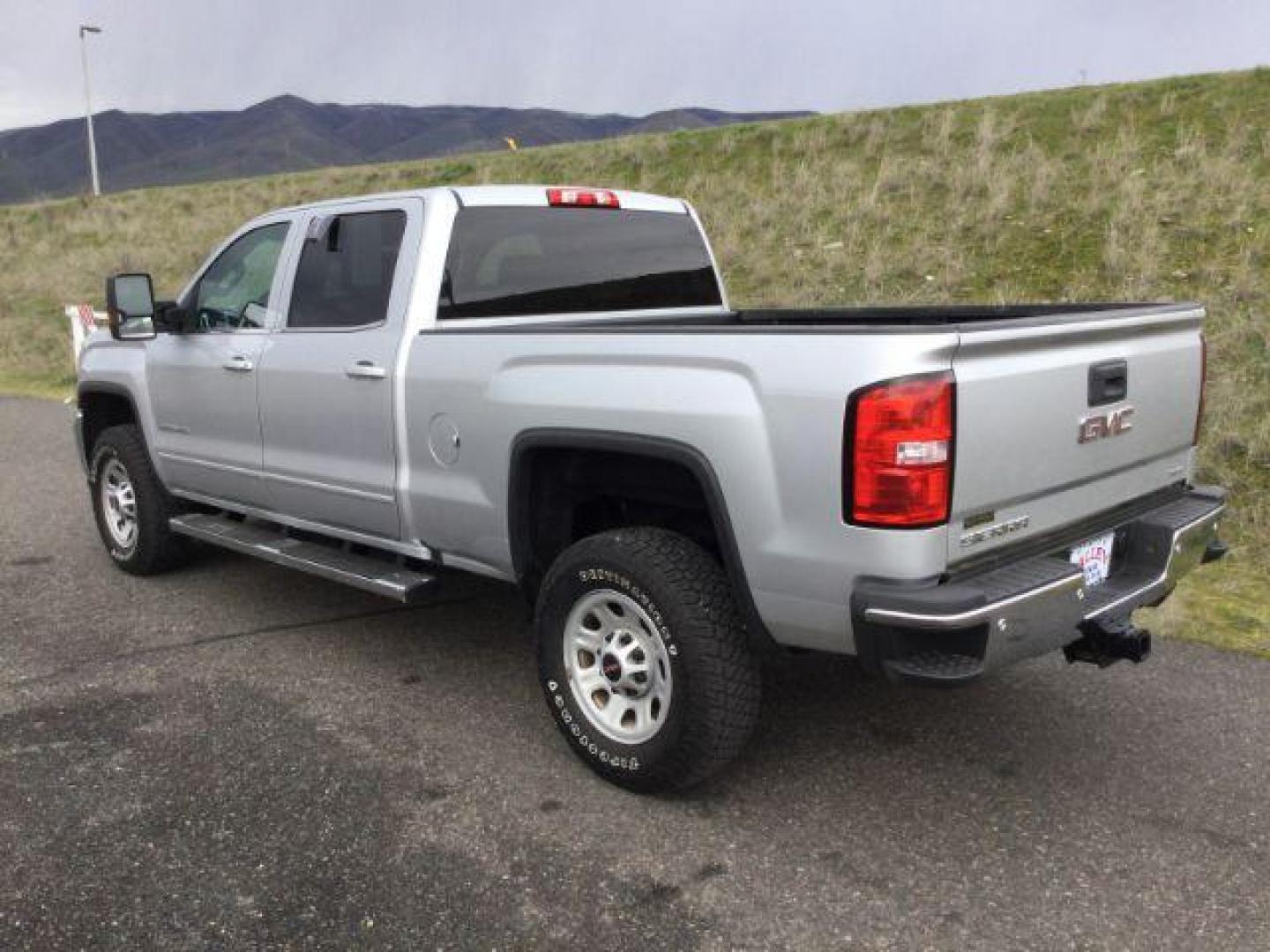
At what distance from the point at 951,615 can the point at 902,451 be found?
1.41 feet

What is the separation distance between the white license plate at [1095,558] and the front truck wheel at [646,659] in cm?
103

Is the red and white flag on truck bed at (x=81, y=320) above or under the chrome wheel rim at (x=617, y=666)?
above

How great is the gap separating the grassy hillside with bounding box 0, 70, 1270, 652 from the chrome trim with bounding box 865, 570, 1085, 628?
2.49m

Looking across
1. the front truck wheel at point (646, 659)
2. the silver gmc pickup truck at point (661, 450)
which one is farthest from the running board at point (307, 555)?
the front truck wheel at point (646, 659)

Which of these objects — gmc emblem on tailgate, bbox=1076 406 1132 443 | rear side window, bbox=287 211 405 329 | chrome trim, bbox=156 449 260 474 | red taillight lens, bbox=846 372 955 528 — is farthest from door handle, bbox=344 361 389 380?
gmc emblem on tailgate, bbox=1076 406 1132 443

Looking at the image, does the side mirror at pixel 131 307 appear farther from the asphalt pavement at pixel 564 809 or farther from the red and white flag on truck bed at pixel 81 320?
the red and white flag on truck bed at pixel 81 320

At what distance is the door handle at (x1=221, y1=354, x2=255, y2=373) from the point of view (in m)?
4.86

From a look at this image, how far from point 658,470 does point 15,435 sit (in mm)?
9460

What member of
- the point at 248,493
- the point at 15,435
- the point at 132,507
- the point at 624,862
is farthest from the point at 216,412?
the point at 15,435

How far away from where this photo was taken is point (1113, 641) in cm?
324

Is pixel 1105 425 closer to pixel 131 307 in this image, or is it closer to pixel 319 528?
pixel 319 528

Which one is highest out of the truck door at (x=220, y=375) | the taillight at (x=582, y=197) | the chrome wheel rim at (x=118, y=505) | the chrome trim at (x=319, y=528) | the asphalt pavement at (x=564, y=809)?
the taillight at (x=582, y=197)

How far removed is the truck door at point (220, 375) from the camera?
4.93 meters

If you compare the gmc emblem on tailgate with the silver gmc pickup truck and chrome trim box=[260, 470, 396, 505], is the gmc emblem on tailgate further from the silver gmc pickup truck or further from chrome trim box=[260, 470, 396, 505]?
chrome trim box=[260, 470, 396, 505]
